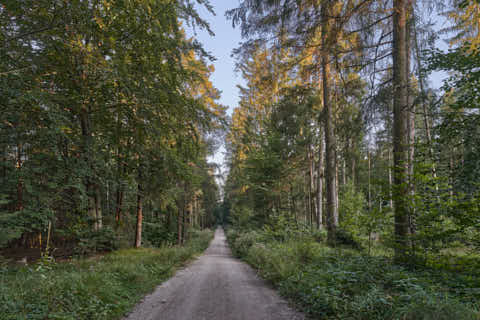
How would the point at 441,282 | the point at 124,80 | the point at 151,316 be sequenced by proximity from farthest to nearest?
the point at 124,80
the point at 151,316
the point at 441,282

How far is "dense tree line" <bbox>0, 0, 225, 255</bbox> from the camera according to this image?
4.85 meters

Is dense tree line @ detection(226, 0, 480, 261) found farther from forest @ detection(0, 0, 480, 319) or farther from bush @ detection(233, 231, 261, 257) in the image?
bush @ detection(233, 231, 261, 257)

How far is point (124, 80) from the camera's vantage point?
503cm

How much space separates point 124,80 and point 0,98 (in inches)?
98.1

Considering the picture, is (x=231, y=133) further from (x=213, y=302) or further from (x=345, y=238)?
(x=345, y=238)

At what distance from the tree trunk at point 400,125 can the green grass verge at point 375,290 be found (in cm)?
88

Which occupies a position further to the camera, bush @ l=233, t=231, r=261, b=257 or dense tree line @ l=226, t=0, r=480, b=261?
bush @ l=233, t=231, r=261, b=257

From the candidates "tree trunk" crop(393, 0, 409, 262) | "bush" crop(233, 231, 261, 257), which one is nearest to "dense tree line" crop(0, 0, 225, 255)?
"tree trunk" crop(393, 0, 409, 262)

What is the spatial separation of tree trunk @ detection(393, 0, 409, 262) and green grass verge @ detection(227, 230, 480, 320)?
0.88 meters

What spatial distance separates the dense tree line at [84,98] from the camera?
4847 millimetres

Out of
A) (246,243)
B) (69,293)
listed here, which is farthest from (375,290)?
(246,243)

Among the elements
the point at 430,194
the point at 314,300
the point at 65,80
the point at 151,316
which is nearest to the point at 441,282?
the point at 430,194

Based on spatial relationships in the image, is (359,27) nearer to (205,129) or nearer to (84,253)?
(205,129)

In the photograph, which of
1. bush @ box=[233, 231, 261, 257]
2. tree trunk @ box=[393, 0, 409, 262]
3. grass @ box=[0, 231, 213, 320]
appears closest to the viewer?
grass @ box=[0, 231, 213, 320]
